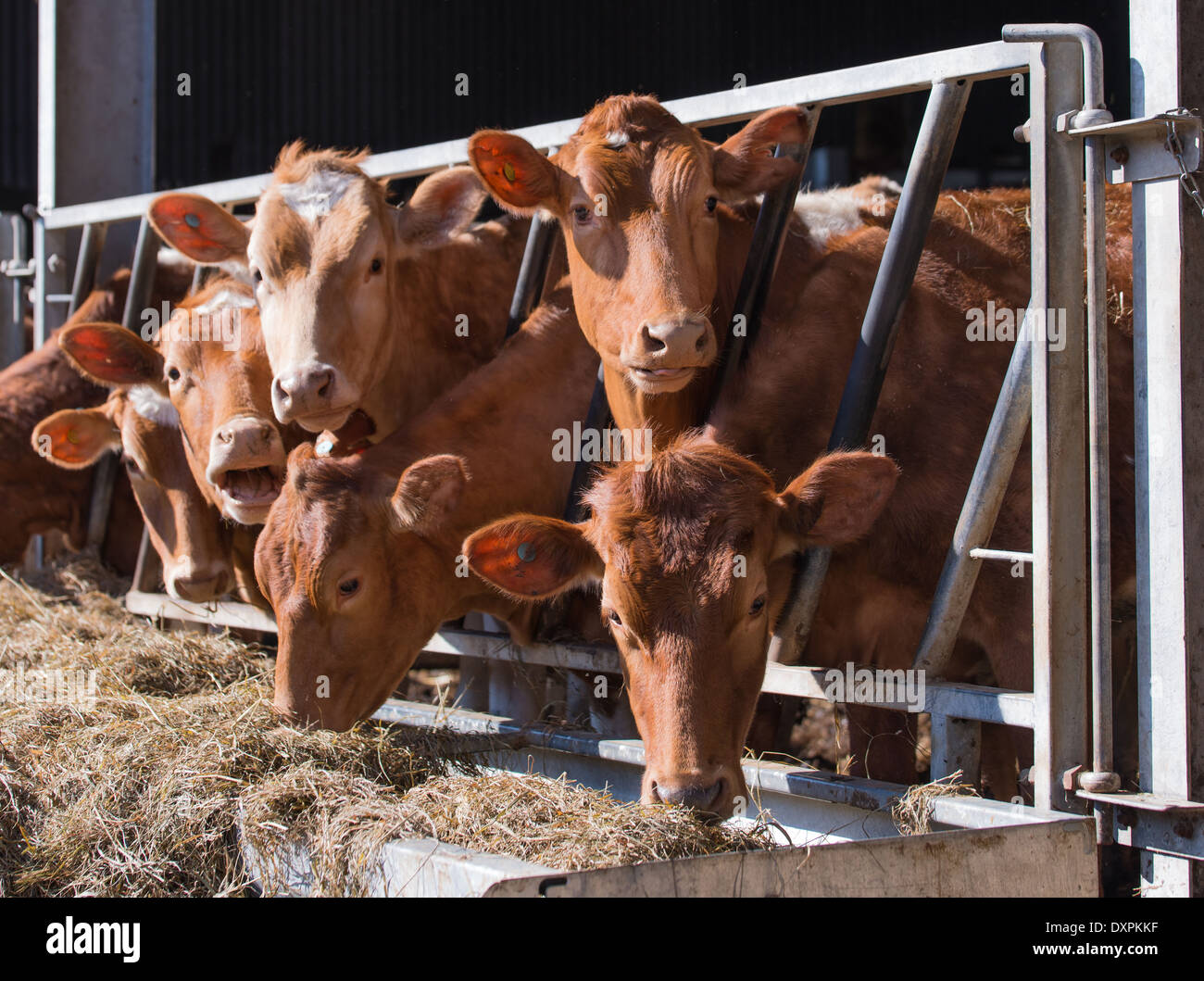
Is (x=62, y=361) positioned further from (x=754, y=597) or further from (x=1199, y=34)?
(x=1199, y=34)

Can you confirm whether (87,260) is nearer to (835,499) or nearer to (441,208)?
(441,208)

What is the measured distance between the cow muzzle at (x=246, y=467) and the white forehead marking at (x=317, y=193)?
2.75 ft

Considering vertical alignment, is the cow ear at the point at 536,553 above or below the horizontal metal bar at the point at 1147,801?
above

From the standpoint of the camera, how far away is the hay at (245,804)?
3.13m

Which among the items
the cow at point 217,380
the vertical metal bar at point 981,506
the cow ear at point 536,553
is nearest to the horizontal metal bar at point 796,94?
the cow at point 217,380

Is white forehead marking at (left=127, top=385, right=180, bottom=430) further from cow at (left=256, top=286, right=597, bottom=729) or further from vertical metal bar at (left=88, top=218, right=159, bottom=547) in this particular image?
cow at (left=256, top=286, right=597, bottom=729)

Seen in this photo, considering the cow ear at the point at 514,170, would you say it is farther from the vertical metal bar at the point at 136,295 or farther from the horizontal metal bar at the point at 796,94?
the vertical metal bar at the point at 136,295

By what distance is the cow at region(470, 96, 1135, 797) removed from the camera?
4098mm
